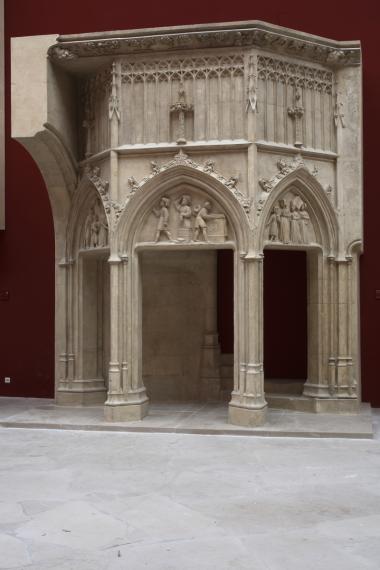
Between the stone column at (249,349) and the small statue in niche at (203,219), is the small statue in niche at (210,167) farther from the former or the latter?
the stone column at (249,349)

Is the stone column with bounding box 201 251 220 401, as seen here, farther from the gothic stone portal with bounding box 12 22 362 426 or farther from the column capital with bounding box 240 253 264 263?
the column capital with bounding box 240 253 264 263

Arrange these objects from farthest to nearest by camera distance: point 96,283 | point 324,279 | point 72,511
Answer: point 96,283, point 324,279, point 72,511

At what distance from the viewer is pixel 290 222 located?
11344 mm

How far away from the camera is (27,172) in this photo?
14094mm

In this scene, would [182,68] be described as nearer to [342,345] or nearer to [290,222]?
[290,222]

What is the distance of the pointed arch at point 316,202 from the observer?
11.1 metres

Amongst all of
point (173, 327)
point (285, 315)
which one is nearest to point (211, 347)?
point (173, 327)

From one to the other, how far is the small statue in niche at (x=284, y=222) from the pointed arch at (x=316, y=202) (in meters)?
0.18

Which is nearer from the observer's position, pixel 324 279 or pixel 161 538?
pixel 161 538

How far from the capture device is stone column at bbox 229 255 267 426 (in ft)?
34.3

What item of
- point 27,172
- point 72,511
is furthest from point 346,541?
point 27,172

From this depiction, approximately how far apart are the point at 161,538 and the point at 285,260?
822 cm

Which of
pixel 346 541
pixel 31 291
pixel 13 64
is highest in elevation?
pixel 13 64

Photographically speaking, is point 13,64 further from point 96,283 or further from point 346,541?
point 346,541
